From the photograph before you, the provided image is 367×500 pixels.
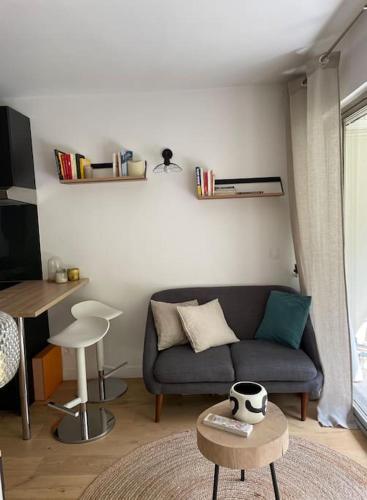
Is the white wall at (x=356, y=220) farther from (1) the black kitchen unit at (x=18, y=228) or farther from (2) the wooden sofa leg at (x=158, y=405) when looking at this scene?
(1) the black kitchen unit at (x=18, y=228)

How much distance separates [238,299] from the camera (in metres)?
3.15

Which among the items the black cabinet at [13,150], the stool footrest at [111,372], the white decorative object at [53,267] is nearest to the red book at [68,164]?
the black cabinet at [13,150]

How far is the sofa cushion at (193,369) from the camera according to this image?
251cm

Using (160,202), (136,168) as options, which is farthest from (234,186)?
(136,168)

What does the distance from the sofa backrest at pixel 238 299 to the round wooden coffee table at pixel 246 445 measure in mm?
1359

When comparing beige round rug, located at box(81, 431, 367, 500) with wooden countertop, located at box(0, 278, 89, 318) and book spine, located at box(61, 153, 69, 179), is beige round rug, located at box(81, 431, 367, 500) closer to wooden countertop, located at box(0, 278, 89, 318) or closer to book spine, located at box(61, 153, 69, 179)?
wooden countertop, located at box(0, 278, 89, 318)

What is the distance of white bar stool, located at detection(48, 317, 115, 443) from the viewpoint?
2.41 m

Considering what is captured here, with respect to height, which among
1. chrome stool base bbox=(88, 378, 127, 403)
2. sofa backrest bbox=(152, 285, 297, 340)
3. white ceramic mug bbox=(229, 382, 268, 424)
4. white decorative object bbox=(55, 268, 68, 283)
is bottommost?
chrome stool base bbox=(88, 378, 127, 403)

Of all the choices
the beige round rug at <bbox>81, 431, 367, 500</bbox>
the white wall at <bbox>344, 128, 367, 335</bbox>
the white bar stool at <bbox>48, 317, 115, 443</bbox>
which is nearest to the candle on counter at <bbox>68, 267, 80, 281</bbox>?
the white bar stool at <bbox>48, 317, 115, 443</bbox>

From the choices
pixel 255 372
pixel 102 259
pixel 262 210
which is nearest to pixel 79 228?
pixel 102 259

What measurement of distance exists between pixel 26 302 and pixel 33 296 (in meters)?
0.20

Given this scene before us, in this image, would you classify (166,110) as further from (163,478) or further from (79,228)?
(163,478)

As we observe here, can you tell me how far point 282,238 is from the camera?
10.6 feet

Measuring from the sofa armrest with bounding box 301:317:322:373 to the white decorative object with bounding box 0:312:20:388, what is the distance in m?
2.27
